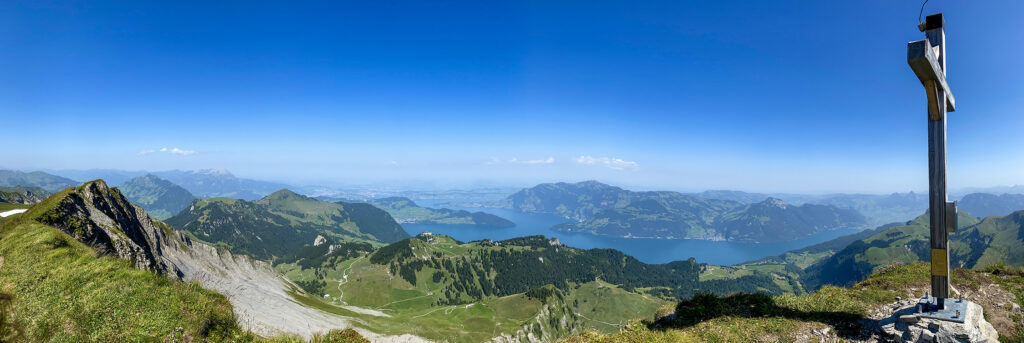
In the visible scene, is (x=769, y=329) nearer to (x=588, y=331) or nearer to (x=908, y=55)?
(x=588, y=331)

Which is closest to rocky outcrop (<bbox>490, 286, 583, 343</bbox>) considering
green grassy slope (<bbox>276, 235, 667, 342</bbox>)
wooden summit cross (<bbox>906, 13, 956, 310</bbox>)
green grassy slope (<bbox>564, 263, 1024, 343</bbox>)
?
green grassy slope (<bbox>276, 235, 667, 342</bbox>)

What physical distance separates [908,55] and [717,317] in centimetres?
894

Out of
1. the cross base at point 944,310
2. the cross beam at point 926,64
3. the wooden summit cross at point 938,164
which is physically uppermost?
the cross beam at point 926,64

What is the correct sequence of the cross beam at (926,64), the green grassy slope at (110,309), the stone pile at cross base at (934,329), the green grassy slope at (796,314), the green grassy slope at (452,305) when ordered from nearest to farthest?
the green grassy slope at (110,309) < the stone pile at cross base at (934,329) < the cross beam at (926,64) < the green grassy slope at (796,314) < the green grassy slope at (452,305)

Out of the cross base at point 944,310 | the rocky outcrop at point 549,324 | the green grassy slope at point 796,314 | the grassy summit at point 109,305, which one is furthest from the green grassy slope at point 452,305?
the cross base at point 944,310

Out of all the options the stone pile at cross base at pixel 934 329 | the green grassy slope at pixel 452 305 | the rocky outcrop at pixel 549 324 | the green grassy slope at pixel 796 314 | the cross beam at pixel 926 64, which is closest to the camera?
the stone pile at cross base at pixel 934 329

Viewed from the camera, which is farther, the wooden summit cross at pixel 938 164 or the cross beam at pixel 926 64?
the wooden summit cross at pixel 938 164

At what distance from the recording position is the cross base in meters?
9.07

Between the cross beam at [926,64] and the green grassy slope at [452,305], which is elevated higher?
the cross beam at [926,64]

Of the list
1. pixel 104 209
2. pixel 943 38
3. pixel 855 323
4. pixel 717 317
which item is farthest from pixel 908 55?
pixel 104 209

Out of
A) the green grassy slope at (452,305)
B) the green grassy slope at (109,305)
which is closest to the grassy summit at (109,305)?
the green grassy slope at (109,305)

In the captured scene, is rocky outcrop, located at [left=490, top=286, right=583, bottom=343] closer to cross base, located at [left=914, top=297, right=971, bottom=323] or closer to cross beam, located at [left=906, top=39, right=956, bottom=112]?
cross base, located at [left=914, top=297, right=971, bottom=323]

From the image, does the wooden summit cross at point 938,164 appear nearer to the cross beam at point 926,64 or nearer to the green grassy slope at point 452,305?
the cross beam at point 926,64

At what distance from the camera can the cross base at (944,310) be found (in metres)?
9.07
